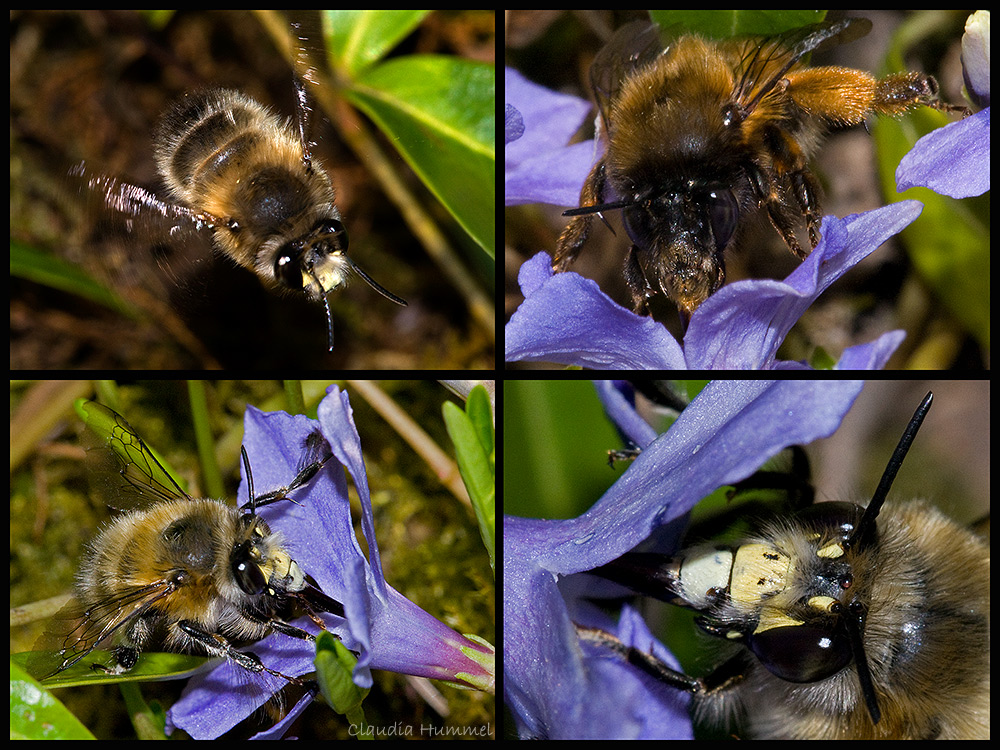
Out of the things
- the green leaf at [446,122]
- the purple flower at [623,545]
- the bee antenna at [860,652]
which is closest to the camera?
the purple flower at [623,545]

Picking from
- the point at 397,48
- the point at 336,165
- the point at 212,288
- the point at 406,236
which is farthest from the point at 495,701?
the point at 397,48

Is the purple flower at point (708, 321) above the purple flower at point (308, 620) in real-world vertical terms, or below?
above

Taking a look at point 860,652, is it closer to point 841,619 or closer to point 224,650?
point 841,619

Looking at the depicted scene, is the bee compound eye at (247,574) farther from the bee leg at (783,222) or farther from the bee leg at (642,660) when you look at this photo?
the bee leg at (783,222)

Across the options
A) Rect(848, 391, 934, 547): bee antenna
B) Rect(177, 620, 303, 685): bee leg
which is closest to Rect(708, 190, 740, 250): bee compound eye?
Rect(848, 391, 934, 547): bee antenna

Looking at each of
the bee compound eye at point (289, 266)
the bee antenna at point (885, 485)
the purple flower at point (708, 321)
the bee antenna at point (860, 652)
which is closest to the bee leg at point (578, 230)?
the purple flower at point (708, 321)

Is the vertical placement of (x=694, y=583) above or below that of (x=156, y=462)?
below

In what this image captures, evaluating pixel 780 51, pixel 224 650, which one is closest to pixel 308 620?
pixel 224 650

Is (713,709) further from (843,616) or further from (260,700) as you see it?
(260,700)
